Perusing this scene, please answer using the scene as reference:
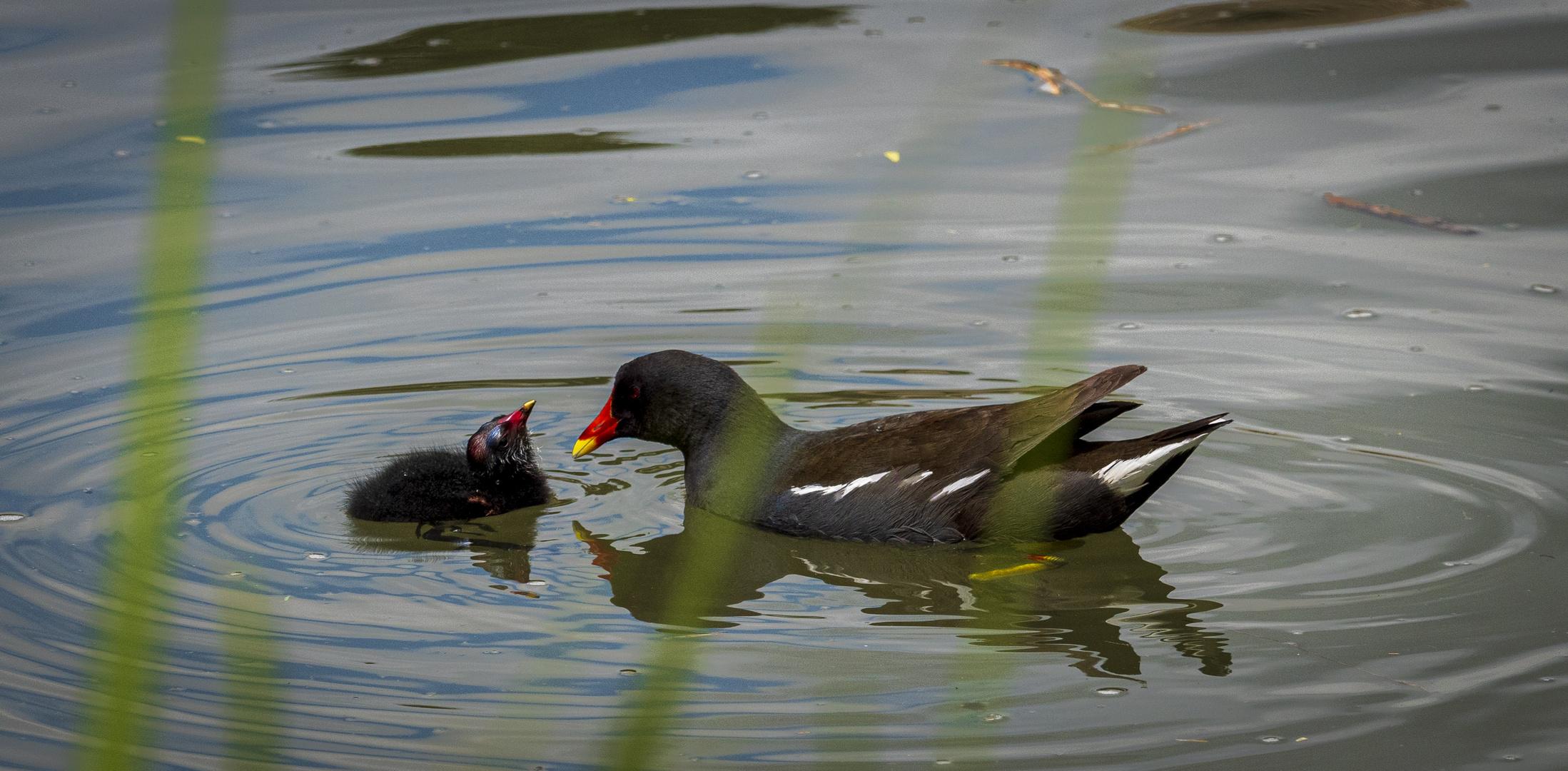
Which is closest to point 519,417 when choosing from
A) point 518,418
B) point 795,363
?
point 518,418

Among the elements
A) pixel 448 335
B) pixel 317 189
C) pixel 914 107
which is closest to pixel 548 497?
pixel 448 335

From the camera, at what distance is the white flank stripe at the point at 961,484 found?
4.72m

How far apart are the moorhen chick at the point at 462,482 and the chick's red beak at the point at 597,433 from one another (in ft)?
0.55

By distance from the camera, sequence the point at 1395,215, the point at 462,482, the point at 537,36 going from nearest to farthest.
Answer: the point at 462,482 < the point at 1395,215 < the point at 537,36

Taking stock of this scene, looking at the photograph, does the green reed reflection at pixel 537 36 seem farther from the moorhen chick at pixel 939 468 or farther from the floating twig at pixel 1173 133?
the moorhen chick at pixel 939 468

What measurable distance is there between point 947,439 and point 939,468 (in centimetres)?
10

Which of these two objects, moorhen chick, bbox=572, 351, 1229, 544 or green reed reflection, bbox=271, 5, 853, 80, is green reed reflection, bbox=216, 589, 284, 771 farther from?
green reed reflection, bbox=271, 5, 853, 80

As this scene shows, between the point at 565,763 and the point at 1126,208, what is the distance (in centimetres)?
548

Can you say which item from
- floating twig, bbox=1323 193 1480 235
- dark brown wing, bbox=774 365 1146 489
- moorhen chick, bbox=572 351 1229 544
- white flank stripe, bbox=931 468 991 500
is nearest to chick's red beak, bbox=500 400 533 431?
moorhen chick, bbox=572 351 1229 544

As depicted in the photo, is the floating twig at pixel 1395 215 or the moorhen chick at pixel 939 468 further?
the floating twig at pixel 1395 215

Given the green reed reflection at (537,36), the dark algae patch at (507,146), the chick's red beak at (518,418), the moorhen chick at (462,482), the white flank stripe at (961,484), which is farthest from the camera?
the green reed reflection at (537,36)

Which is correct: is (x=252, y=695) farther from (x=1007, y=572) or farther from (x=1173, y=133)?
(x=1173, y=133)

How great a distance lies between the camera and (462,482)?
518cm

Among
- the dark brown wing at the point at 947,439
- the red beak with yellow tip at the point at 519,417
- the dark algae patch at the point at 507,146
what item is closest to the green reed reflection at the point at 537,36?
the dark algae patch at the point at 507,146
